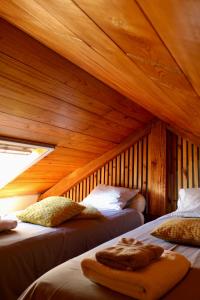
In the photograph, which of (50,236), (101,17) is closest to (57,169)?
(50,236)

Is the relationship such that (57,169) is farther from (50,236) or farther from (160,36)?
(160,36)

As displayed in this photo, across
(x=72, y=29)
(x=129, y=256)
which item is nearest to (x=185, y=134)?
(x=129, y=256)

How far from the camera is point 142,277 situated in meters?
1.16

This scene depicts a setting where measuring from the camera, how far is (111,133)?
3439mm

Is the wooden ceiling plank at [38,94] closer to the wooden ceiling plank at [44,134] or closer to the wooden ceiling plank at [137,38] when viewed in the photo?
the wooden ceiling plank at [44,134]

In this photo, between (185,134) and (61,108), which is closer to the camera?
(61,108)

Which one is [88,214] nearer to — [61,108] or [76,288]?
[61,108]

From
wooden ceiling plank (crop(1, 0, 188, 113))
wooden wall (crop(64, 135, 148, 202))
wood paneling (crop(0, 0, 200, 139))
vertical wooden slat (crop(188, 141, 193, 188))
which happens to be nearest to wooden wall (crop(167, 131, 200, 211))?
vertical wooden slat (crop(188, 141, 193, 188))

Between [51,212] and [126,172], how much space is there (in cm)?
157

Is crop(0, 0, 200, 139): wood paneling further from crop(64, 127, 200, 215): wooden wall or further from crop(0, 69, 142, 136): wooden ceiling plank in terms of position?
crop(64, 127, 200, 215): wooden wall

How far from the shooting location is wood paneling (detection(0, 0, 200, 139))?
74cm

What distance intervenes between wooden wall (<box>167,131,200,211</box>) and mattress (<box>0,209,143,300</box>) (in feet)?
3.37

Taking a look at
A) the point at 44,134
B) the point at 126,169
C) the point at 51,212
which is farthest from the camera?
the point at 126,169

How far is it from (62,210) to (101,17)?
200cm
